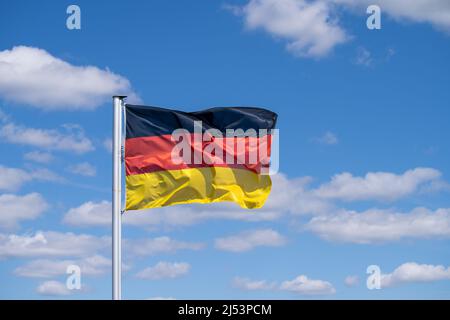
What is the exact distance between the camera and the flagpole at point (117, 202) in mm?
24163

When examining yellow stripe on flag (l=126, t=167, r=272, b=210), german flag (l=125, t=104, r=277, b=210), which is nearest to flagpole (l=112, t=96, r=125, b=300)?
german flag (l=125, t=104, r=277, b=210)

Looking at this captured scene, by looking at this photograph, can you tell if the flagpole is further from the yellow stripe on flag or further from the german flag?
the yellow stripe on flag

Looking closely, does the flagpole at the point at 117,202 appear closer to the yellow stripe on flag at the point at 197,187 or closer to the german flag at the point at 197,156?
the german flag at the point at 197,156

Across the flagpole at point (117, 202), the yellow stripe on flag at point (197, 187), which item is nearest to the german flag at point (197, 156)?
the yellow stripe on flag at point (197, 187)

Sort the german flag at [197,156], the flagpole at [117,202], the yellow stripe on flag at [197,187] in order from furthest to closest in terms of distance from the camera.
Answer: the german flag at [197,156] → the yellow stripe on flag at [197,187] → the flagpole at [117,202]

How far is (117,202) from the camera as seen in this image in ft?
81.7

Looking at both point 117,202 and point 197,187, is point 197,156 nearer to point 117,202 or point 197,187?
point 197,187

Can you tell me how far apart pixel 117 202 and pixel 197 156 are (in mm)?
3365

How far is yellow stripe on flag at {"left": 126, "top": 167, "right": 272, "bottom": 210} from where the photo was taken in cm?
2600
